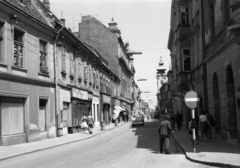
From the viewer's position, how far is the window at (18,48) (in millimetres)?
19016

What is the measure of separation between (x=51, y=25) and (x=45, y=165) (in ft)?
48.7

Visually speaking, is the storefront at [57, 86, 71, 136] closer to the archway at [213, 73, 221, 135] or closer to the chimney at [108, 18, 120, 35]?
the archway at [213, 73, 221, 135]

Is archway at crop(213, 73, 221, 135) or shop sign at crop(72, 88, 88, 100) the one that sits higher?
shop sign at crop(72, 88, 88, 100)

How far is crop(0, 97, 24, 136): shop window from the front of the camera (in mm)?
17531

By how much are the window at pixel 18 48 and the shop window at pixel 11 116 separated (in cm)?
220

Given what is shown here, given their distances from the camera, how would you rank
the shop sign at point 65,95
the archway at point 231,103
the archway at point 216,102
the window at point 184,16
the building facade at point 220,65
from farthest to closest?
the window at point 184,16 < the shop sign at point 65,95 < the archway at point 216,102 < the archway at point 231,103 < the building facade at point 220,65

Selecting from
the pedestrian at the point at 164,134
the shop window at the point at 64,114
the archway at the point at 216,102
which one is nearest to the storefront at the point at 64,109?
the shop window at the point at 64,114

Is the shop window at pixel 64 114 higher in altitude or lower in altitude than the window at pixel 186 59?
lower

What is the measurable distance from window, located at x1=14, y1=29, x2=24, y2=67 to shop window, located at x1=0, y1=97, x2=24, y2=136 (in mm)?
2198

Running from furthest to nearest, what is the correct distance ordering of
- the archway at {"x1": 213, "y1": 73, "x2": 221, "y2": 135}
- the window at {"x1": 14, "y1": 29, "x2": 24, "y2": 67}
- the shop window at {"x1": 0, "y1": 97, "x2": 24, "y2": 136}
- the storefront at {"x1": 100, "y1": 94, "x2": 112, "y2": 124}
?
1. the storefront at {"x1": 100, "y1": 94, "x2": 112, "y2": 124}
2. the archway at {"x1": 213, "y1": 73, "x2": 221, "y2": 135}
3. the window at {"x1": 14, "y1": 29, "x2": 24, "y2": 67}
4. the shop window at {"x1": 0, "y1": 97, "x2": 24, "y2": 136}

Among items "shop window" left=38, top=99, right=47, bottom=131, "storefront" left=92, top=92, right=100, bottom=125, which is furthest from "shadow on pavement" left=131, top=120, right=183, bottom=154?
"storefront" left=92, top=92, right=100, bottom=125

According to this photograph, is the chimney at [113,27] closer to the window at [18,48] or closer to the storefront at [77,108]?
the storefront at [77,108]

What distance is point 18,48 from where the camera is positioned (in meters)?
19.2

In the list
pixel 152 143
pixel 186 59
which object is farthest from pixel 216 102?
pixel 186 59
